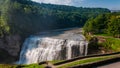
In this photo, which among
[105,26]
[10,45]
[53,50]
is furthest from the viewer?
[105,26]

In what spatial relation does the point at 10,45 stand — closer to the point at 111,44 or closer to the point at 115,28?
the point at 111,44

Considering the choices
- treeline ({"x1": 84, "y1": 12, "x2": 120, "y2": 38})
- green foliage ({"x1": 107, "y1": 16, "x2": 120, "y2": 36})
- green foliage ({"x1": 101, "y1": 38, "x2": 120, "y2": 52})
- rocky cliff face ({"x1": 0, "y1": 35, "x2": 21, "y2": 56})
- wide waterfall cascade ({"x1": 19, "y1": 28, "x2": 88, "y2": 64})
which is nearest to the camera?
wide waterfall cascade ({"x1": 19, "y1": 28, "x2": 88, "y2": 64})

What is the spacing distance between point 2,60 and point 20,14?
548 inches

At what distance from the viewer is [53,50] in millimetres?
39688

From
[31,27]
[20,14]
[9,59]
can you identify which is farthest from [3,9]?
[9,59]

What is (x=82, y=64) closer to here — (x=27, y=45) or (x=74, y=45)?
(x=74, y=45)

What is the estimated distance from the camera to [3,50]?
45.2 meters

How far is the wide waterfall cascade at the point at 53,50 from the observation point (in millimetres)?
39000

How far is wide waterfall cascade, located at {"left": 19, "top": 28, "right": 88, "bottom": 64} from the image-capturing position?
39000 millimetres

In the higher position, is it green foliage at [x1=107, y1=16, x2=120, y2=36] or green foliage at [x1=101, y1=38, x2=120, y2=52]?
green foliage at [x1=107, y1=16, x2=120, y2=36]

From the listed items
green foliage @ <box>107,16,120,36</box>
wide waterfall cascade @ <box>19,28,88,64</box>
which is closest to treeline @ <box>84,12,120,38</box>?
green foliage @ <box>107,16,120,36</box>

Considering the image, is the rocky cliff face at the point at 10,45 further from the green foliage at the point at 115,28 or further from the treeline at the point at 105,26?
the green foliage at the point at 115,28

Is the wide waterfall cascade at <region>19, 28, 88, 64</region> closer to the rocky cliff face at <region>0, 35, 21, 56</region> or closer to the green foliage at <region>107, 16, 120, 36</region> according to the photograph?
the rocky cliff face at <region>0, 35, 21, 56</region>

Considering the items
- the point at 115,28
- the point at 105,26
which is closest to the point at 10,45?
the point at 115,28
